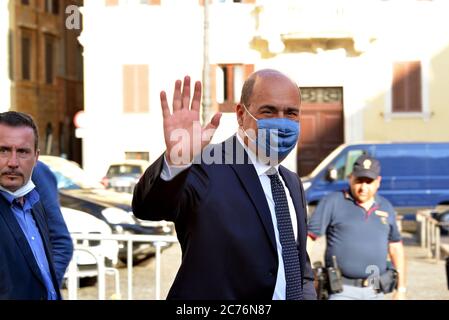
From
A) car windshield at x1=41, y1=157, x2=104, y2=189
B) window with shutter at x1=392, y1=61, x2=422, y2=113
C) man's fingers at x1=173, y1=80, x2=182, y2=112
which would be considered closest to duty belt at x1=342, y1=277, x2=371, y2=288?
window with shutter at x1=392, y1=61, x2=422, y2=113

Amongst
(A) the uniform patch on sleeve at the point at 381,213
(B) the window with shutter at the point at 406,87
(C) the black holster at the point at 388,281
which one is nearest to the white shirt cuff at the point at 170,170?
(C) the black holster at the point at 388,281

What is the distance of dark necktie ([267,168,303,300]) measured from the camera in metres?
2.63

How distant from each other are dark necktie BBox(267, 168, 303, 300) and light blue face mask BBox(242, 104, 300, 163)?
0.12 meters

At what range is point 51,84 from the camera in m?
31.0

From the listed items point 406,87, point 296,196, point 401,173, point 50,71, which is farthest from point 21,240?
point 50,71

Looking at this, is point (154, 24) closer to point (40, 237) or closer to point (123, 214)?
point (40, 237)

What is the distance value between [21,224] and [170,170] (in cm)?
121

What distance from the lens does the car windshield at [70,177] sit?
12.3 metres

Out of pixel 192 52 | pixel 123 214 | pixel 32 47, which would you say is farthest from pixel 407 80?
pixel 32 47

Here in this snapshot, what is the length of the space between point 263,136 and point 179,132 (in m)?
0.44

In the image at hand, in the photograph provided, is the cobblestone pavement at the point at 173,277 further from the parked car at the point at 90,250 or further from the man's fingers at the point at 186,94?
the man's fingers at the point at 186,94

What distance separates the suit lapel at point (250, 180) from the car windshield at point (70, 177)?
9.50 m
